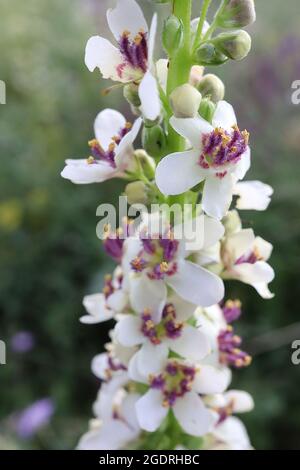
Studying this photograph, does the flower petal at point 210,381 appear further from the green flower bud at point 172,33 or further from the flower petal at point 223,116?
the green flower bud at point 172,33

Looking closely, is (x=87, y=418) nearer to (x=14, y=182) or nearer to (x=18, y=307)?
(x=18, y=307)

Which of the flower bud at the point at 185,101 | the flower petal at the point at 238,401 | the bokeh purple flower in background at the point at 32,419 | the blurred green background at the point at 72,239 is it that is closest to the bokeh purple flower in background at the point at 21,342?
the blurred green background at the point at 72,239

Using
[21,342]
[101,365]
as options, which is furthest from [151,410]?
[21,342]

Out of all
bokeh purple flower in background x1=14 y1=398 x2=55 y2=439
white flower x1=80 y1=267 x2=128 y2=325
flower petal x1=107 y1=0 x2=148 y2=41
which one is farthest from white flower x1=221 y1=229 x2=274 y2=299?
bokeh purple flower in background x1=14 y1=398 x2=55 y2=439

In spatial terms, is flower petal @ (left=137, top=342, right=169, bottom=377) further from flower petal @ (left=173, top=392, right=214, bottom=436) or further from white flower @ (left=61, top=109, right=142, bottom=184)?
white flower @ (left=61, top=109, right=142, bottom=184)

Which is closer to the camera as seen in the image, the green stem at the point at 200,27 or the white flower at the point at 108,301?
the green stem at the point at 200,27

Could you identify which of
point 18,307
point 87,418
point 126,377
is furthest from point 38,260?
point 126,377
